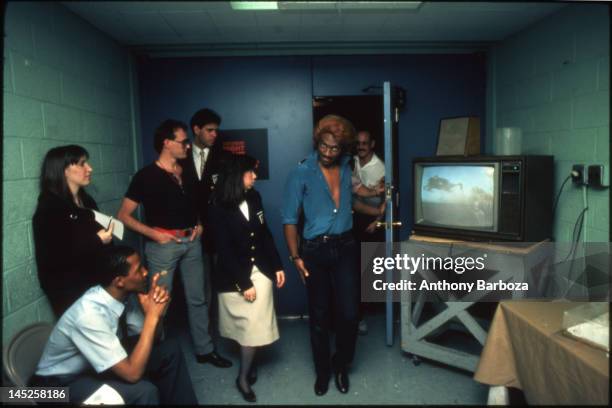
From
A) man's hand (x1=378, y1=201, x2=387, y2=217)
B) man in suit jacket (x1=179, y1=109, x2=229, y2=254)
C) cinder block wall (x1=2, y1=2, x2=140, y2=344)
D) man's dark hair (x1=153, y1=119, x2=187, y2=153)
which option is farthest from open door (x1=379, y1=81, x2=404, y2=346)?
cinder block wall (x1=2, y1=2, x2=140, y2=344)

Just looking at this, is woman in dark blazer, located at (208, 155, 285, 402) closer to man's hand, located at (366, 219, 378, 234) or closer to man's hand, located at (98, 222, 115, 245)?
man's hand, located at (98, 222, 115, 245)

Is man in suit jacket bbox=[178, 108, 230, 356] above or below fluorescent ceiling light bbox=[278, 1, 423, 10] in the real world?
below

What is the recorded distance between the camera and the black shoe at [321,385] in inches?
94.1

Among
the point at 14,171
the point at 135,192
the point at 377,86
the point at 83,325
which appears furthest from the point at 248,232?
the point at 377,86

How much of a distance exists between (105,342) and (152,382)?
450 mm

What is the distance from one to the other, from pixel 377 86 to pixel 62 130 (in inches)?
86.8

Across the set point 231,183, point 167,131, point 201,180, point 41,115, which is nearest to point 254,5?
point 167,131

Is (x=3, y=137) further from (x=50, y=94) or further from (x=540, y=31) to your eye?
(x=540, y=31)

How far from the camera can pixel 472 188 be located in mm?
2420

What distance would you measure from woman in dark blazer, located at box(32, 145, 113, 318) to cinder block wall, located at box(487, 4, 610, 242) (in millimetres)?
2582

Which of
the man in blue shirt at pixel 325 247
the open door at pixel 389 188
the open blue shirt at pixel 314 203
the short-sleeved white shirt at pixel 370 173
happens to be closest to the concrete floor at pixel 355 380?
the man in blue shirt at pixel 325 247

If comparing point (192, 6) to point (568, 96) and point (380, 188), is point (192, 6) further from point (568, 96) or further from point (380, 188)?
point (568, 96)

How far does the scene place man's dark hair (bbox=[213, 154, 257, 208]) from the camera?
2.25 metres

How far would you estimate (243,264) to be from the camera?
227 cm
